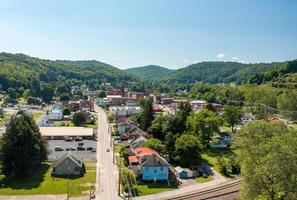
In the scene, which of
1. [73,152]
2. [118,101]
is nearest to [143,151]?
[73,152]

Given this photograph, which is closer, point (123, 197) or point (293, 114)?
point (123, 197)

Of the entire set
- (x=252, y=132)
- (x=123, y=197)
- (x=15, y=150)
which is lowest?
(x=123, y=197)

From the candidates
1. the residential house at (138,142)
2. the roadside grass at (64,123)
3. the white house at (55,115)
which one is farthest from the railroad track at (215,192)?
the white house at (55,115)

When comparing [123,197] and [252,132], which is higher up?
[252,132]

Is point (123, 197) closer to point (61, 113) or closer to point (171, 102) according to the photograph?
point (61, 113)

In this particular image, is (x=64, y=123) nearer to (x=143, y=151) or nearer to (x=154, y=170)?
(x=143, y=151)

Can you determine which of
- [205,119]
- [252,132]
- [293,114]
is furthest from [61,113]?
[252,132]

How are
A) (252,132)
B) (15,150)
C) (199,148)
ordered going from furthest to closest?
(199,148)
(15,150)
(252,132)
